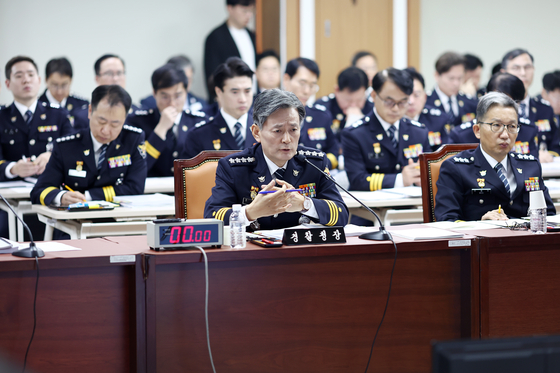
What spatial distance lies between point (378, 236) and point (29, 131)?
10.4 ft

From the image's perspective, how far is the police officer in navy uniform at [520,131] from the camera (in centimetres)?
402

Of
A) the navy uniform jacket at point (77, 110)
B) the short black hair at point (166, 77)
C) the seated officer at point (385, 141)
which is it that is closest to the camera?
the seated officer at point (385, 141)

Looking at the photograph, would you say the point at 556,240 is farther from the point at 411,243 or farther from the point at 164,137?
the point at 164,137

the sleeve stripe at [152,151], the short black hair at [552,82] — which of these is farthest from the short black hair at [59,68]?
the short black hair at [552,82]

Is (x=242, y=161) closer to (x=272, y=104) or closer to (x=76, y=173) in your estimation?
→ (x=272, y=104)

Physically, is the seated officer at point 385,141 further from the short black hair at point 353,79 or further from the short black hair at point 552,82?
the short black hair at point 552,82

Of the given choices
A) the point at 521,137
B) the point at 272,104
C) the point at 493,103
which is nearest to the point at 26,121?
the point at 272,104

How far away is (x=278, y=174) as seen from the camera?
2.38 m

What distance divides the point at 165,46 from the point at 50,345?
18.6ft

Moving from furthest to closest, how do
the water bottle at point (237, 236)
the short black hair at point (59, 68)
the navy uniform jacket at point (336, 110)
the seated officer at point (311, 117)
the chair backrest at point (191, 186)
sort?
the navy uniform jacket at point (336, 110)
the short black hair at point (59, 68)
the seated officer at point (311, 117)
the chair backrest at point (191, 186)
the water bottle at point (237, 236)

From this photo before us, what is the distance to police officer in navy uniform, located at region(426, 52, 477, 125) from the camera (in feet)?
18.3

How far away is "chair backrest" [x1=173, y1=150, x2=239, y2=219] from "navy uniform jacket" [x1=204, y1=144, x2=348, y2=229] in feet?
0.67

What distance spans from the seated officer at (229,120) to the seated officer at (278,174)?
143cm

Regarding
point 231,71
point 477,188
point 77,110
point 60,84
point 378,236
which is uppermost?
point 60,84
